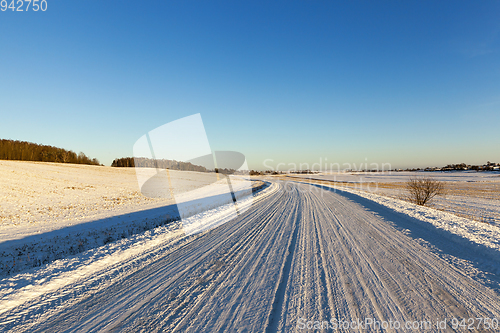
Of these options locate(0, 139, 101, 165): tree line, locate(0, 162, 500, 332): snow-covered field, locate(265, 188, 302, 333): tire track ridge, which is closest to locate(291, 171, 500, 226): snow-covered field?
locate(0, 162, 500, 332): snow-covered field

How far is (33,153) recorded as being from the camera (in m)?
78.3

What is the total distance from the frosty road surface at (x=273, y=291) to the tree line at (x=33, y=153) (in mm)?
101576

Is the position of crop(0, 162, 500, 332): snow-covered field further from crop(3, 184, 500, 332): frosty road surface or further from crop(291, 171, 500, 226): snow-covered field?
crop(291, 171, 500, 226): snow-covered field

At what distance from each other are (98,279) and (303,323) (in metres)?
4.12

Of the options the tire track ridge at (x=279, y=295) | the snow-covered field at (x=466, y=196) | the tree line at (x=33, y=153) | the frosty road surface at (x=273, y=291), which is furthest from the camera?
the tree line at (x=33, y=153)

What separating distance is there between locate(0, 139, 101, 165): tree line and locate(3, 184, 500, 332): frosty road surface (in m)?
102

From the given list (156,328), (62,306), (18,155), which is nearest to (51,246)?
(62,306)

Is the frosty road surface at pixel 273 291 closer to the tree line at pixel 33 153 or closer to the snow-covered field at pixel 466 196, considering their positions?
the snow-covered field at pixel 466 196

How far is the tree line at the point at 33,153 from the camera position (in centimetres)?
7194

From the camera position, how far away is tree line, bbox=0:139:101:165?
71938 mm

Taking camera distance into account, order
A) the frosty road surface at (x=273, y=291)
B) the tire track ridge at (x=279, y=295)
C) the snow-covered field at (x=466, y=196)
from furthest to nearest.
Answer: the snow-covered field at (x=466, y=196), the frosty road surface at (x=273, y=291), the tire track ridge at (x=279, y=295)

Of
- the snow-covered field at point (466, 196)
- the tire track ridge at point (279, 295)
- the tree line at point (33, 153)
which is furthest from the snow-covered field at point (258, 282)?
the tree line at point (33, 153)

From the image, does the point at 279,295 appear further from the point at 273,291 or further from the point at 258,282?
the point at 258,282

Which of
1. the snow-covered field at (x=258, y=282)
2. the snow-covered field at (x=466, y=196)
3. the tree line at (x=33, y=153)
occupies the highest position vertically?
the tree line at (x=33, y=153)
